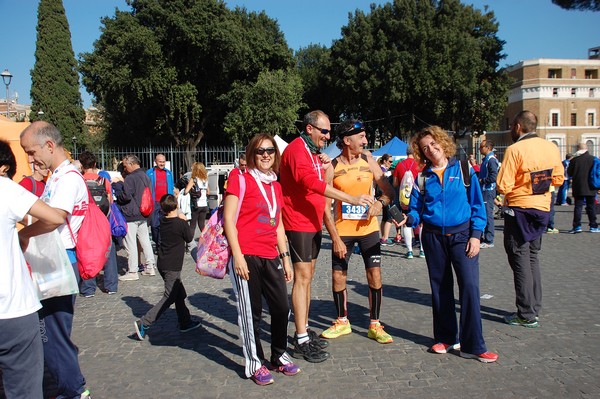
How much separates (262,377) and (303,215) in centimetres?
144

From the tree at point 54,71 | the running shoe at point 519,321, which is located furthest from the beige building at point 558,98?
the running shoe at point 519,321

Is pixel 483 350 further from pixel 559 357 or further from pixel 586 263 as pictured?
pixel 586 263

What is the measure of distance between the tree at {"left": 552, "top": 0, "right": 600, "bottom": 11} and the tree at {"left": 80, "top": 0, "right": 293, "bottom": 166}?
21.7 metres

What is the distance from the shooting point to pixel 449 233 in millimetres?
4367

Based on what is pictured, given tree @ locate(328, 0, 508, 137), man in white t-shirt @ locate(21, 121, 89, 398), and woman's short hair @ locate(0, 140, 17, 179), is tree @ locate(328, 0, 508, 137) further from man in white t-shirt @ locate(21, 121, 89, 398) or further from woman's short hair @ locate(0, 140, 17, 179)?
woman's short hair @ locate(0, 140, 17, 179)

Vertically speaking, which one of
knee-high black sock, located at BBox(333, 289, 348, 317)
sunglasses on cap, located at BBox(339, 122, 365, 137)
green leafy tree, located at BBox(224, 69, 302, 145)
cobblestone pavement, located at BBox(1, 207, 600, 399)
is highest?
green leafy tree, located at BBox(224, 69, 302, 145)

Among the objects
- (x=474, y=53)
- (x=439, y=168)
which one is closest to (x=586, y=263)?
(x=439, y=168)

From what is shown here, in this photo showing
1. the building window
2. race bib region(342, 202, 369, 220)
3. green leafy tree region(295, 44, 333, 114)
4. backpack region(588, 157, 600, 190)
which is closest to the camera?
race bib region(342, 202, 369, 220)

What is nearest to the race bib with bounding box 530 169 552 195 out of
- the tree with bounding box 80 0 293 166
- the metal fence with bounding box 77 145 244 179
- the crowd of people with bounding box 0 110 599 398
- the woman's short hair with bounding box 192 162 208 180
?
A: the crowd of people with bounding box 0 110 599 398

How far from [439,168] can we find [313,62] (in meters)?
49.9

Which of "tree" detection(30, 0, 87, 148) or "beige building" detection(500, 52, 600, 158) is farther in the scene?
"beige building" detection(500, 52, 600, 158)

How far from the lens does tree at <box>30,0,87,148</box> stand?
4112 cm

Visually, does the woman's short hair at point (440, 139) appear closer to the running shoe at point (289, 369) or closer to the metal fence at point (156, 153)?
the running shoe at point (289, 369)

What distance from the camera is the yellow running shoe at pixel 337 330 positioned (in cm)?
500
